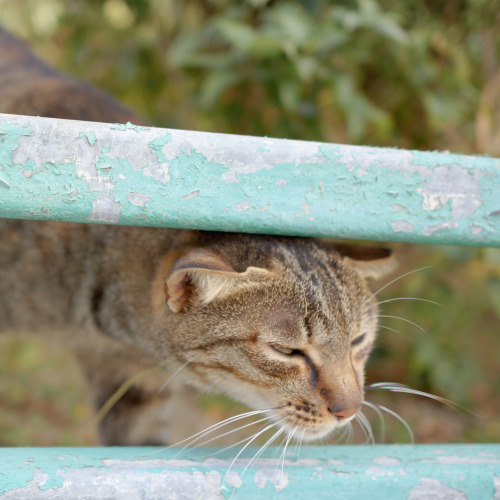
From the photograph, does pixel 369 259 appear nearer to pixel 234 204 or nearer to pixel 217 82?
pixel 234 204

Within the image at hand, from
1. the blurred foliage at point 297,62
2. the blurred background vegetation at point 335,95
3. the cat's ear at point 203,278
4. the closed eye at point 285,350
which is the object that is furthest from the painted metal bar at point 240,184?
the blurred foliage at point 297,62

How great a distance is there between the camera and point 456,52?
2.69m

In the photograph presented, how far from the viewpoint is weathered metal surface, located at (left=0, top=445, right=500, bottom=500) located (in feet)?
3.68

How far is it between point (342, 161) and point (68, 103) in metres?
1.26

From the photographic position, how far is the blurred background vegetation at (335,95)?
7.75 ft

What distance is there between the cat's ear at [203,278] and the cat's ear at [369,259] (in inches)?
15.1

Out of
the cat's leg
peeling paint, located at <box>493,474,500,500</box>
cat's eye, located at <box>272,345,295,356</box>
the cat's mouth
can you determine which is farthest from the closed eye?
the cat's leg

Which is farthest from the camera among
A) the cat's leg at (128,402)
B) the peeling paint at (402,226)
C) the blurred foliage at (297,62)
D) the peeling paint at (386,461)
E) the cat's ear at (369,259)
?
the blurred foliage at (297,62)

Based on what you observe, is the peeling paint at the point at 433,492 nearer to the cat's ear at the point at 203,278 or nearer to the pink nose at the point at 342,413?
the pink nose at the point at 342,413

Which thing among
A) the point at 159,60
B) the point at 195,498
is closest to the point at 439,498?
the point at 195,498

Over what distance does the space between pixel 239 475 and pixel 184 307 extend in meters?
0.53

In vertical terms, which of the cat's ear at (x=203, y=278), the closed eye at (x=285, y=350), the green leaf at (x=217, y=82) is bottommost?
the closed eye at (x=285, y=350)

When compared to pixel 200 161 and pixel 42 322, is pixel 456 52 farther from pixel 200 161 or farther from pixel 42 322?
pixel 42 322

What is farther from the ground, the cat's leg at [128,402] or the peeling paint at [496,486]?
the cat's leg at [128,402]
